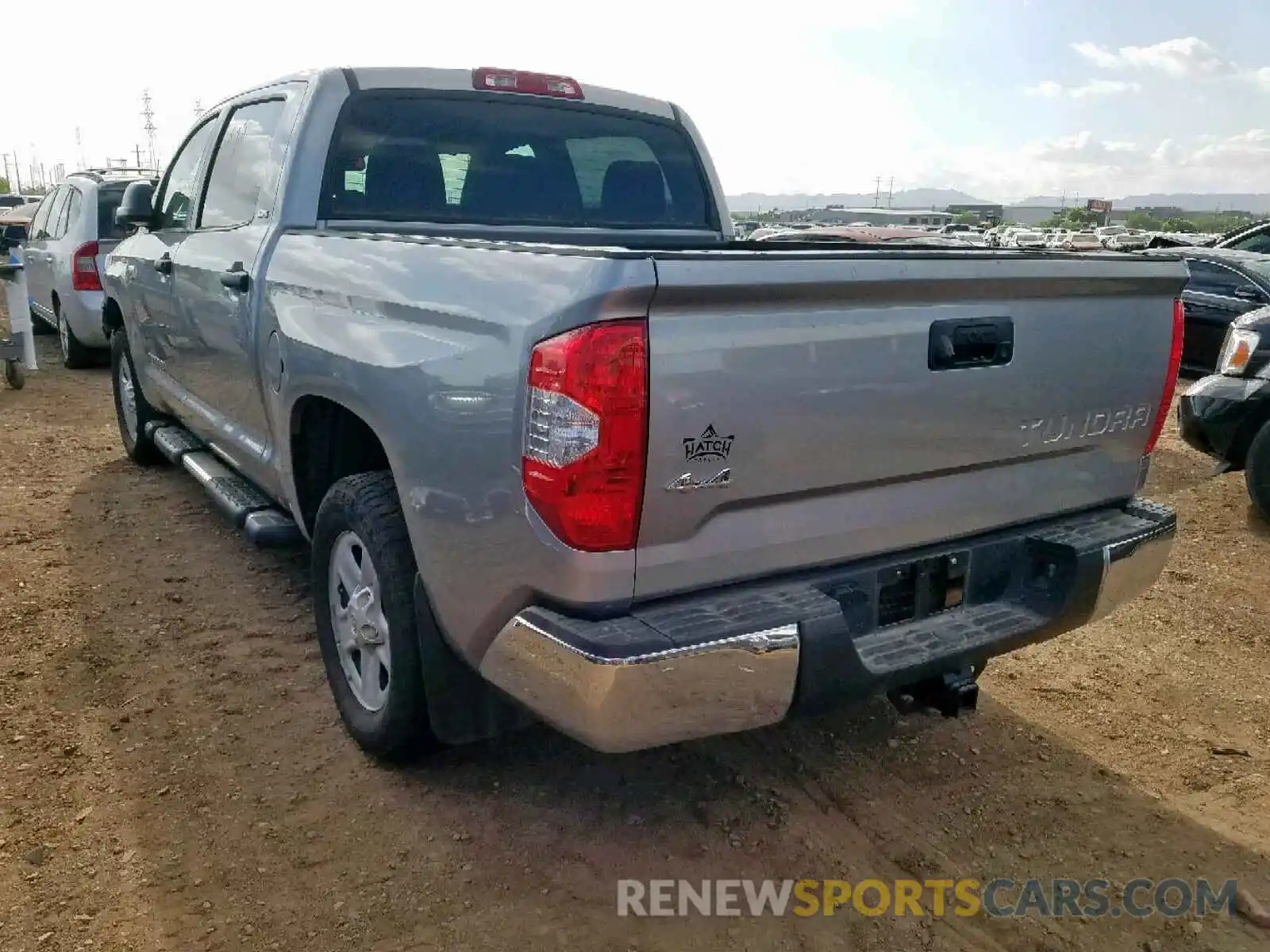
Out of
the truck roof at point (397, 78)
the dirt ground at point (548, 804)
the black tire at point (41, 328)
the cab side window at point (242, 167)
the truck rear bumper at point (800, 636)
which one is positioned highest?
the truck roof at point (397, 78)

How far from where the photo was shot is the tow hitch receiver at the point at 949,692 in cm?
281

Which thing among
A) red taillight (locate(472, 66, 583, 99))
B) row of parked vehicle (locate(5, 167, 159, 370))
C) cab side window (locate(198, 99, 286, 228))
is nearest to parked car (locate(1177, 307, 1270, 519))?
red taillight (locate(472, 66, 583, 99))

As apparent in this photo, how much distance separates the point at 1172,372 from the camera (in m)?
3.02

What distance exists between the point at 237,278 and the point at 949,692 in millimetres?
2696

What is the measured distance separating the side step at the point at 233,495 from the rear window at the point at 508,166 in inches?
43.4

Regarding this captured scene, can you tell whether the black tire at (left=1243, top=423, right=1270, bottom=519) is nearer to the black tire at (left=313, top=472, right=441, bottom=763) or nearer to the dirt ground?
the dirt ground

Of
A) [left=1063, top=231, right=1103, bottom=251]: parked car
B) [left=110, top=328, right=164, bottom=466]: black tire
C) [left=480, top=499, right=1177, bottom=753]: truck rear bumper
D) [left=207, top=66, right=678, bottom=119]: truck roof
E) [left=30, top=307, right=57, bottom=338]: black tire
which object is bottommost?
[left=30, top=307, right=57, bottom=338]: black tire

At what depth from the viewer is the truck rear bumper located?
2.11 m

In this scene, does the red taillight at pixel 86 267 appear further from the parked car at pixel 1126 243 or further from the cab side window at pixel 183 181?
the parked car at pixel 1126 243

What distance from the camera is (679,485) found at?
2146 millimetres

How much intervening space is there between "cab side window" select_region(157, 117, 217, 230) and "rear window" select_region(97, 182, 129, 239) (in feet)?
14.8

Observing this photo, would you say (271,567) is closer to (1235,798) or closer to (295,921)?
(295,921)

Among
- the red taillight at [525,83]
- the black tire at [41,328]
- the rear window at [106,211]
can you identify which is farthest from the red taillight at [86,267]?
the red taillight at [525,83]

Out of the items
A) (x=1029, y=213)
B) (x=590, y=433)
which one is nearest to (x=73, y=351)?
(x=590, y=433)
